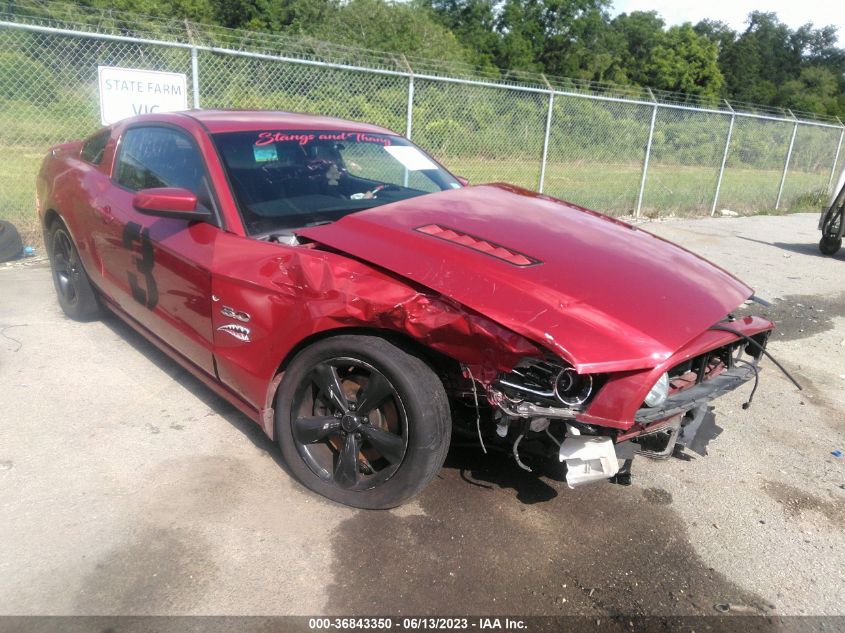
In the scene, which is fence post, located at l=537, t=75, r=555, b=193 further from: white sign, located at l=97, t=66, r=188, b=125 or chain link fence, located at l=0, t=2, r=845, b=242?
white sign, located at l=97, t=66, r=188, b=125

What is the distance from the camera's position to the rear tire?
458cm

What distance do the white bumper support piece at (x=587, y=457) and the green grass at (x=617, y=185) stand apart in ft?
22.2

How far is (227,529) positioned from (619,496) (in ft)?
5.82

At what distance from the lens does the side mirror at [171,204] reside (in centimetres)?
301

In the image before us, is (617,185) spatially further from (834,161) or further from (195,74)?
(195,74)

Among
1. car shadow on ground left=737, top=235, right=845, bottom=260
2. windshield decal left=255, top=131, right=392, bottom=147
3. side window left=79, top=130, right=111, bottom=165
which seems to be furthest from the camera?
car shadow on ground left=737, top=235, right=845, bottom=260

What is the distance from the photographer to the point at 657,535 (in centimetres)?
279

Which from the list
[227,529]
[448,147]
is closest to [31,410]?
[227,529]

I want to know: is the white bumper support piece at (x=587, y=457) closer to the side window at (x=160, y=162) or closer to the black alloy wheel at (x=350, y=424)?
the black alloy wheel at (x=350, y=424)

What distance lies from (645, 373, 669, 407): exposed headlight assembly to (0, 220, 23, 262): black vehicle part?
253 inches

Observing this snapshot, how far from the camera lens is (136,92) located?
6.77 m

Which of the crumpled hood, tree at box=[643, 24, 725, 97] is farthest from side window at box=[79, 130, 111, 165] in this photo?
tree at box=[643, 24, 725, 97]

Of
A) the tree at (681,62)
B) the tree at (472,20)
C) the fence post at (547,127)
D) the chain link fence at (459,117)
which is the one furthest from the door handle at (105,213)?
the tree at (681,62)

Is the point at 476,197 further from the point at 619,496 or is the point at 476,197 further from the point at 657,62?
the point at 657,62
